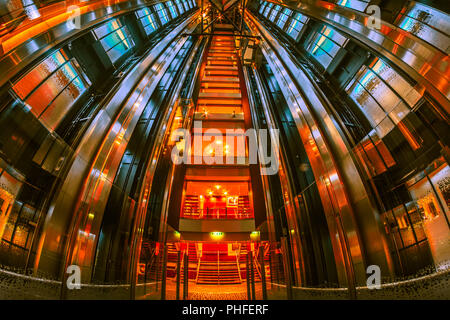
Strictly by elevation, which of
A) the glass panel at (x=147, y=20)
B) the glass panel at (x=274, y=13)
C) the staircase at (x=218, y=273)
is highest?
the glass panel at (x=274, y=13)

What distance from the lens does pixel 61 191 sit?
3520 mm

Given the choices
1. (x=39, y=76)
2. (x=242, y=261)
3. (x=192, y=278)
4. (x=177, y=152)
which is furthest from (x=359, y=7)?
(x=192, y=278)

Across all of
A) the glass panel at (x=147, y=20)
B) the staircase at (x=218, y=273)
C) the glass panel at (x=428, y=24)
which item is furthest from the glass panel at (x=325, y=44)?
the staircase at (x=218, y=273)


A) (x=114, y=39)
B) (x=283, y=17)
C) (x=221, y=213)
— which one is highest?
(x=283, y=17)

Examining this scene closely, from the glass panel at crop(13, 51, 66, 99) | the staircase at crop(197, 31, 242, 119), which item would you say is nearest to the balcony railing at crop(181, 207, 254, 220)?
the staircase at crop(197, 31, 242, 119)

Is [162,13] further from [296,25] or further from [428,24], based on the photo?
[428,24]

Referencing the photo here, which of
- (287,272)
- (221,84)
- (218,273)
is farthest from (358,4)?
(221,84)

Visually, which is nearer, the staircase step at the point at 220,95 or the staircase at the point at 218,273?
the staircase at the point at 218,273

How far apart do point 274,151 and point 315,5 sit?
14.8 ft

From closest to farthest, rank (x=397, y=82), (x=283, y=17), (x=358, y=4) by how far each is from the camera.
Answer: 1. (x=397, y=82)
2. (x=358, y=4)
3. (x=283, y=17)

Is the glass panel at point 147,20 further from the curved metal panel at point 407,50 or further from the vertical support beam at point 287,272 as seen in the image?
the vertical support beam at point 287,272

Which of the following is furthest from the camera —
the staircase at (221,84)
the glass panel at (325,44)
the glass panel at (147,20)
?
the staircase at (221,84)

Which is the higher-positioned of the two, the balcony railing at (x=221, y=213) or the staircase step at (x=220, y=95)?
the staircase step at (x=220, y=95)

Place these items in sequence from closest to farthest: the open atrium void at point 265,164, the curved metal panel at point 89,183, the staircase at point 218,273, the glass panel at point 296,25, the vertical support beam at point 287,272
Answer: the open atrium void at point 265,164
the curved metal panel at point 89,183
the vertical support beam at point 287,272
the staircase at point 218,273
the glass panel at point 296,25
